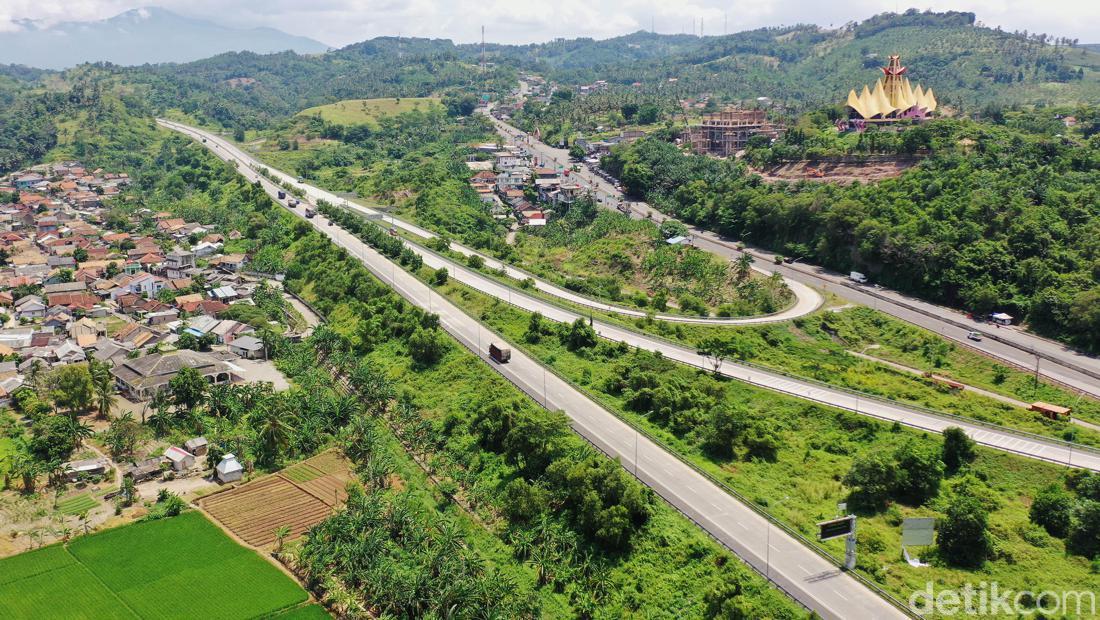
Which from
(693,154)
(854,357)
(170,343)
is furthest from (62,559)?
(693,154)

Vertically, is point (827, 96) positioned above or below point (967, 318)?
above

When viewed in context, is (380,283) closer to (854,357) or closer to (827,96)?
(854,357)

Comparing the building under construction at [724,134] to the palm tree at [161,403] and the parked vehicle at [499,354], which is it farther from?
the palm tree at [161,403]

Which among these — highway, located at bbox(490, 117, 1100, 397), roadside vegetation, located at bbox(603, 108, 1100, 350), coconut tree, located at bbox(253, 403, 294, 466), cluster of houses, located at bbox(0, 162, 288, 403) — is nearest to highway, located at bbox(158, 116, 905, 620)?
coconut tree, located at bbox(253, 403, 294, 466)

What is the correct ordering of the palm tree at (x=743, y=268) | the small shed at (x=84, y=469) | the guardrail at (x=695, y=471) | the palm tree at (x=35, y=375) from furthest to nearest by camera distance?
the palm tree at (x=743, y=268)
the palm tree at (x=35, y=375)
the small shed at (x=84, y=469)
the guardrail at (x=695, y=471)

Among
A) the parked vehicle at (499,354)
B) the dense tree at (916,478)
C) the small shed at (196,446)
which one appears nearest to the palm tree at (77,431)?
the small shed at (196,446)

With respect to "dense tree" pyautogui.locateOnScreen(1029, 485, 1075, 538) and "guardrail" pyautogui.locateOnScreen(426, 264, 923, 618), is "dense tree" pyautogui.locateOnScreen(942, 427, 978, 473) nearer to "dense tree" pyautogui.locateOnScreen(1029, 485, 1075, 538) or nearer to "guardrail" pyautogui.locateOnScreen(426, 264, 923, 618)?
"dense tree" pyautogui.locateOnScreen(1029, 485, 1075, 538)

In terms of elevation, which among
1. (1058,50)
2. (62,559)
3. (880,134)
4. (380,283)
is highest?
(1058,50)
